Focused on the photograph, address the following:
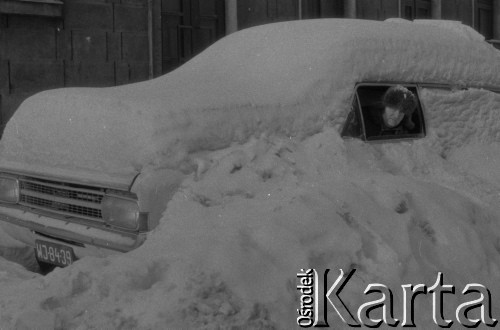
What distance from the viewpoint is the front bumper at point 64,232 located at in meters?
3.58

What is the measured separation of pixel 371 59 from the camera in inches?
185

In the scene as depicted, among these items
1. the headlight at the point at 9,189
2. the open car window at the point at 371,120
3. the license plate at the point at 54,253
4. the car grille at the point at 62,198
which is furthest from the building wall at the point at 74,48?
the open car window at the point at 371,120

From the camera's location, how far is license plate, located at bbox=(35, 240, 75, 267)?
393cm

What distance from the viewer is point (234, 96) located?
4055mm

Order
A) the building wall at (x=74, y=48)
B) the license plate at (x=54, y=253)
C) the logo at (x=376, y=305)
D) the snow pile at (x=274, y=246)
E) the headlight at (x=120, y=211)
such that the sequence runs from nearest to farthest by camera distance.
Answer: the snow pile at (x=274, y=246)
the logo at (x=376, y=305)
the headlight at (x=120, y=211)
the license plate at (x=54, y=253)
the building wall at (x=74, y=48)

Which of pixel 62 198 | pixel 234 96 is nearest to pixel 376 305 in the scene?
pixel 234 96

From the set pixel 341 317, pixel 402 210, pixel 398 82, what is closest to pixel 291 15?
pixel 398 82

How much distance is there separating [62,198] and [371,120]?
6.59 feet

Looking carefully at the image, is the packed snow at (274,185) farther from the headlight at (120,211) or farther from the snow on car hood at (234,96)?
the headlight at (120,211)

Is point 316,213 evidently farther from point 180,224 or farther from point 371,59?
point 371,59

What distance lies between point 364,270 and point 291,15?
9642 millimetres

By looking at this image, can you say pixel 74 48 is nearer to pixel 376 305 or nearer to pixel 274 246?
pixel 274 246

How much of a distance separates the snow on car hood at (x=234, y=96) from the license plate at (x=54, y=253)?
0.46 metres

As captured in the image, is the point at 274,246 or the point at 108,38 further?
the point at 108,38
